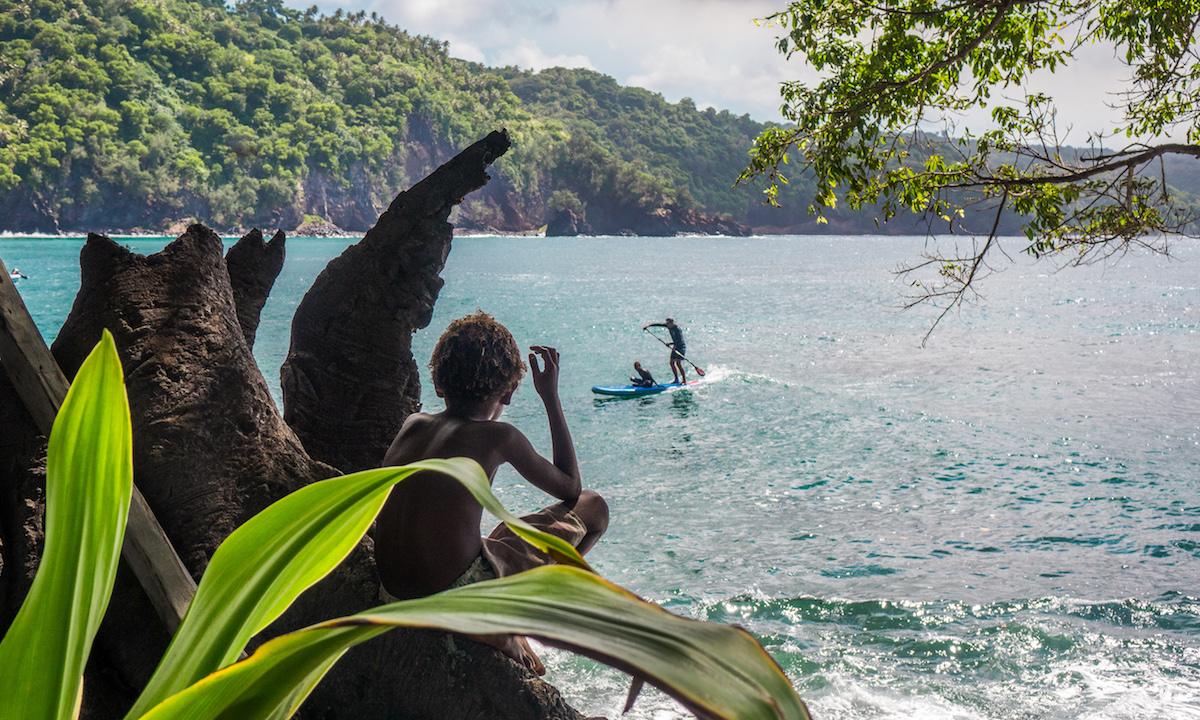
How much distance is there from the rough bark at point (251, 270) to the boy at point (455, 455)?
2129 millimetres

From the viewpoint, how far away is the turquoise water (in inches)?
235

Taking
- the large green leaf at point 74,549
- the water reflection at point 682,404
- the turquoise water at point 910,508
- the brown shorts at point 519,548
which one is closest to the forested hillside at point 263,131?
the turquoise water at point 910,508

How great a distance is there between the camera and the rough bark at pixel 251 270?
4.62 metres

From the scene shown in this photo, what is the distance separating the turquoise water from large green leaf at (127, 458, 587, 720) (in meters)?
3.94

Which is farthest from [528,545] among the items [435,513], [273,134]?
[273,134]

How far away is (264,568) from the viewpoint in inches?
44.3

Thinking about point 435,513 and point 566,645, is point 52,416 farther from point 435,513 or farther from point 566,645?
point 566,645

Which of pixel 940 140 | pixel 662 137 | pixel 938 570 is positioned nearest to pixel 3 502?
pixel 940 140

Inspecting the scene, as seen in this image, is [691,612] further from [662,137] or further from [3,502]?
[662,137]

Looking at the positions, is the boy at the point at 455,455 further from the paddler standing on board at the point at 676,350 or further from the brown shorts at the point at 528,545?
the paddler standing on board at the point at 676,350

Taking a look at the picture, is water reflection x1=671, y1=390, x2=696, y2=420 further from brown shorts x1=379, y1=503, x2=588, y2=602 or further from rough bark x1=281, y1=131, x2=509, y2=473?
brown shorts x1=379, y1=503, x2=588, y2=602

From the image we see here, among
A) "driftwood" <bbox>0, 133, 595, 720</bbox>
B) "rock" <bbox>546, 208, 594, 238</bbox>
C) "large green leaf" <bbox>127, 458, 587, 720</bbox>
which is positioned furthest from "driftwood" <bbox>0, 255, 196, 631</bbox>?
"rock" <bbox>546, 208, 594, 238</bbox>

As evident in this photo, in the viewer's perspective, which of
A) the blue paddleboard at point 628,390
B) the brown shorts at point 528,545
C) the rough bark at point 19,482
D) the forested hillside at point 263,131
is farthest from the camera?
the forested hillside at point 263,131

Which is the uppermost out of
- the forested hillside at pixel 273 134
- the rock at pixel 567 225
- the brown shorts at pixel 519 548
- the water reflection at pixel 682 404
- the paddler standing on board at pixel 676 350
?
the forested hillside at pixel 273 134
